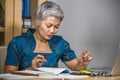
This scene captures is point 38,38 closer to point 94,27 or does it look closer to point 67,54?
point 67,54

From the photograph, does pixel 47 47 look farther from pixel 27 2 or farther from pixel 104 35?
pixel 104 35

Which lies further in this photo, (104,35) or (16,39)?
(104,35)

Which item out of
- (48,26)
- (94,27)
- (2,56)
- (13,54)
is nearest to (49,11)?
(48,26)

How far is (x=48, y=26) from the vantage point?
6.47 ft

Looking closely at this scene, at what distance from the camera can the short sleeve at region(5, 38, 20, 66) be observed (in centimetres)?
190

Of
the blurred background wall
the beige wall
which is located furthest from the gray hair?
the blurred background wall

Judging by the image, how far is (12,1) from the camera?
2.45m

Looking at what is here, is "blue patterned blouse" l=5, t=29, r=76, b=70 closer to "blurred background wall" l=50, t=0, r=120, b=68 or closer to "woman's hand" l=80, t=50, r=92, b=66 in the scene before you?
"woman's hand" l=80, t=50, r=92, b=66

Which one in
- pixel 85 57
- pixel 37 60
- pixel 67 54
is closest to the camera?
pixel 37 60

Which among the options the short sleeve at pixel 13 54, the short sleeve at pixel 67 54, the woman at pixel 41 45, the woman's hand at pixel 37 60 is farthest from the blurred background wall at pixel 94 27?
the woman's hand at pixel 37 60

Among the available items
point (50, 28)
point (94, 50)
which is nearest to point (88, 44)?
point (94, 50)

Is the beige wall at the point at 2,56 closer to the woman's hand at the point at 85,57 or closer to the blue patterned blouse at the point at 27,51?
the blue patterned blouse at the point at 27,51

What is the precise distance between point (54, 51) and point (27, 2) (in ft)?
2.22

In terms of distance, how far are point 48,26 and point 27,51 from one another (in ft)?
0.76
